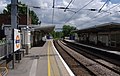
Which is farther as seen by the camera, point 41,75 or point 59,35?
point 59,35

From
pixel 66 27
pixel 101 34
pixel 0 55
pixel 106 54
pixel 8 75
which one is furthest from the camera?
pixel 66 27

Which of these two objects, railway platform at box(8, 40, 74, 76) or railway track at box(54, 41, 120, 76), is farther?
railway track at box(54, 41, 120, 76)

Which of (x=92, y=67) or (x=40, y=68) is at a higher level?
(x=40, y=68)

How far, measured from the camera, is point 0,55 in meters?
17.5

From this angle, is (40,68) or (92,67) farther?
(92,67)

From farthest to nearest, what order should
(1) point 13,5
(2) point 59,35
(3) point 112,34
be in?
(2) point 59,35
(3) point 112,34
(1) point 13,5

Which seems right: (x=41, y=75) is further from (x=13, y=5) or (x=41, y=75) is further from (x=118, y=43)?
(x=118, y=43)

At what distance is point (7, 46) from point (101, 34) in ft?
116

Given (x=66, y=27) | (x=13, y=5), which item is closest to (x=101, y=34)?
(x=13, y=5)

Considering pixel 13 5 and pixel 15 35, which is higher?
pixel 13 5

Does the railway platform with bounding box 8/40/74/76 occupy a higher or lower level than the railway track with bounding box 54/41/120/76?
higher

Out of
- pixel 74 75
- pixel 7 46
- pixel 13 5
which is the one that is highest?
pixel 13 5

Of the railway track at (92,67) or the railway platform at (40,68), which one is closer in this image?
the railway platform at (40,68)

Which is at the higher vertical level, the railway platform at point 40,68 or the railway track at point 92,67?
the railway platform at point 40,68
